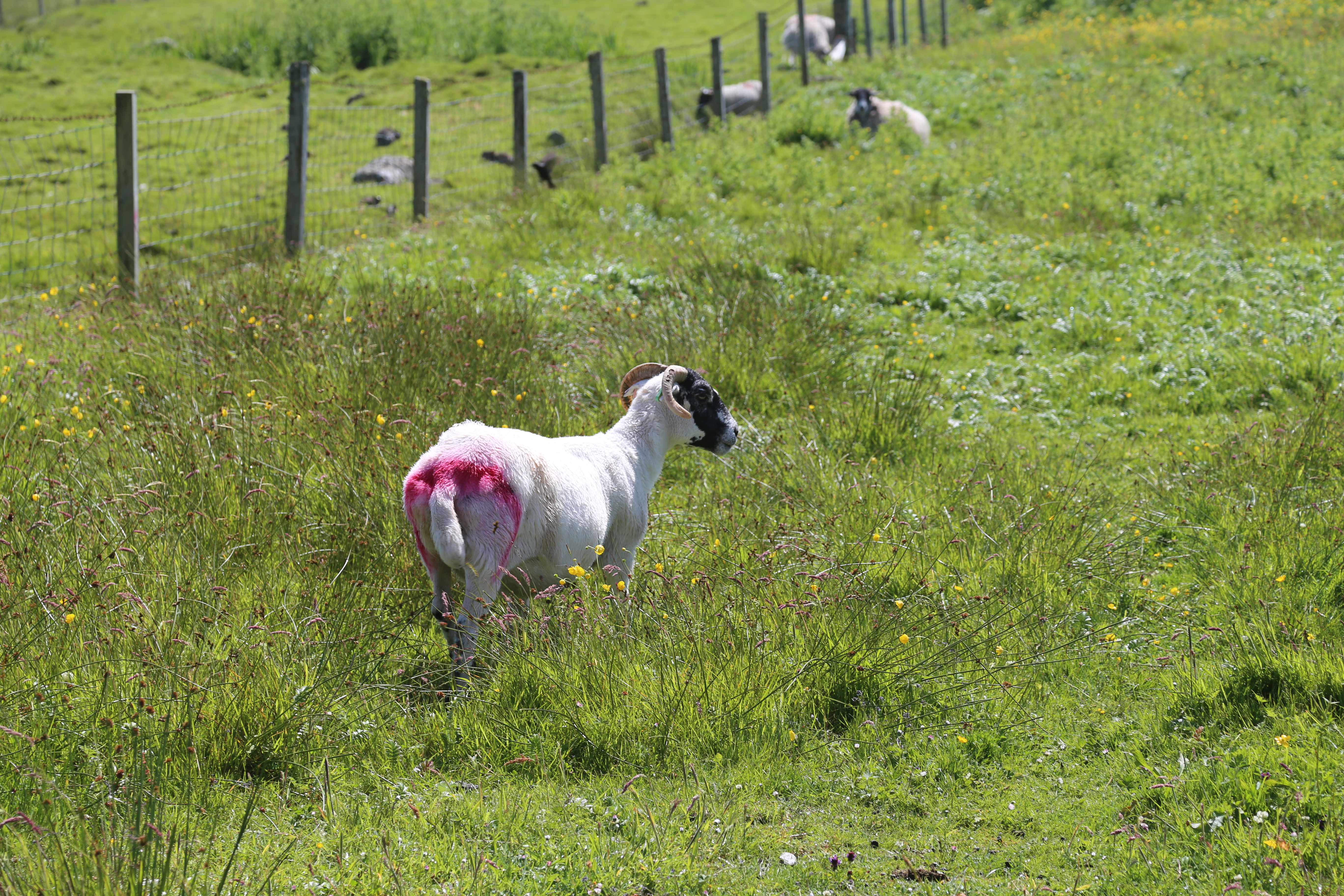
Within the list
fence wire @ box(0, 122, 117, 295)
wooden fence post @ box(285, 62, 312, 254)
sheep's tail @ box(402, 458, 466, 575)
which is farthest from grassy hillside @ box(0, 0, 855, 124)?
sheep's tail @ box(402, 458, 466, 575)

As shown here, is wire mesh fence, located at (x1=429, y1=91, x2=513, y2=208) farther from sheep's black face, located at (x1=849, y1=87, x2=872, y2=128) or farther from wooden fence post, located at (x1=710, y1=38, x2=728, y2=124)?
sheep's black face, located at (x1=849, y1=87, x2=872, y2=128)

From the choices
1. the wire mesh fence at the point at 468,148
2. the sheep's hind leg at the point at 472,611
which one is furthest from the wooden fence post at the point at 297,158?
the sheep's hind leg at the point at 472,611

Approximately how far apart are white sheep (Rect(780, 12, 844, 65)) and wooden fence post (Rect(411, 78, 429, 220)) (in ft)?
59.2

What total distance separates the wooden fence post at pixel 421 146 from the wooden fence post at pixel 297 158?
1459 mm

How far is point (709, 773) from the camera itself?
13.4 feet

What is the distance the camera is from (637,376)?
6039 mm

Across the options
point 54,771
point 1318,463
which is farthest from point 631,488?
point 1318,463

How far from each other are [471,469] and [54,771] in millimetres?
1799

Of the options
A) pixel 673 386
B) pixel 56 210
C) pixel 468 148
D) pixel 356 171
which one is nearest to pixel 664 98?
pixel 468 148

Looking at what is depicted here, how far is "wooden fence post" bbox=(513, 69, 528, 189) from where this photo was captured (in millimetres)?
14328

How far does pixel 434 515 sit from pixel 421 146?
361 inches

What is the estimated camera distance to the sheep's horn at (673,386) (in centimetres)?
571

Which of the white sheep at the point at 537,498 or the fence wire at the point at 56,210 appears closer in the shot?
the white sheep at the point at 537,498

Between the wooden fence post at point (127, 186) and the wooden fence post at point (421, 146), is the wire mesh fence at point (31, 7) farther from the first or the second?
the wooden fence post at point (127, 186)
